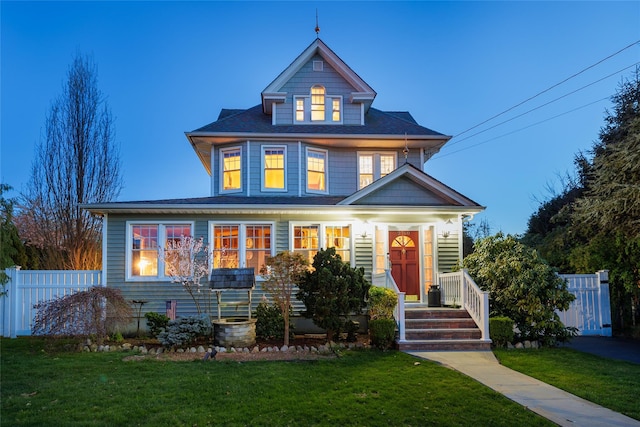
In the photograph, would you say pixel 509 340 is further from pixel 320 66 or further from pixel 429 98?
pixel 429 98

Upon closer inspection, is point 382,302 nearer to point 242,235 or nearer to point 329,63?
point 242,235

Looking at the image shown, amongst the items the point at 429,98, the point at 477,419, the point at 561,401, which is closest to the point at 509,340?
the point at 561,401

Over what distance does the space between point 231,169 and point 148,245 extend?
365 cm

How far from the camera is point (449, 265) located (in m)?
13.7

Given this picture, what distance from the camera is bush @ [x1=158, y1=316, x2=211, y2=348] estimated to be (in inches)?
398

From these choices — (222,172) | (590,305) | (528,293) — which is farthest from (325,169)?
(590,305)

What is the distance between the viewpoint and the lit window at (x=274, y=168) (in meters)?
15.0

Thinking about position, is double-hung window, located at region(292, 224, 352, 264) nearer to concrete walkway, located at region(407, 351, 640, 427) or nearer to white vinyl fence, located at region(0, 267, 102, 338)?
concrete walkway, located at region(407, 351, 640, 427)

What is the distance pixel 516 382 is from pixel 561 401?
3.62 feet

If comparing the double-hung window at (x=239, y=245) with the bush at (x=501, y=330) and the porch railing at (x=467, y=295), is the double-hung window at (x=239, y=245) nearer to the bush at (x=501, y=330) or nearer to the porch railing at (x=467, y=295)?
the porch railing at (x=467, y=295)

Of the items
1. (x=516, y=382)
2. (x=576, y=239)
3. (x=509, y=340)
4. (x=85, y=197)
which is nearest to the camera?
(x=516, y=382)

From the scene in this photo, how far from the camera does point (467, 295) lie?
11570 mm

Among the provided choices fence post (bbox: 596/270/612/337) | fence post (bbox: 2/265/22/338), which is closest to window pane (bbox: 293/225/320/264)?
fence post (bbox: 2/265/22/338)

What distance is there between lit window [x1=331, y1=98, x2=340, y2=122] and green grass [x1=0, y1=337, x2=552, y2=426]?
9.25 meters
